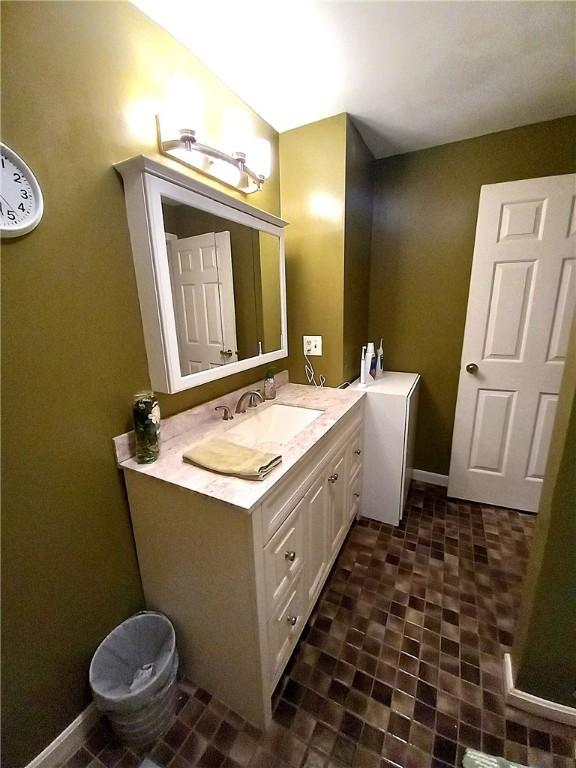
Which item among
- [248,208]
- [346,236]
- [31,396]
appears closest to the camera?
[31,396]

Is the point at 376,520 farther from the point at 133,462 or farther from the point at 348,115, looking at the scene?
the point at 348,115

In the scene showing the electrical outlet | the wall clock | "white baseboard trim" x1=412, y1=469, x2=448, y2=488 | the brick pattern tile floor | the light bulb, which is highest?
the light bulb

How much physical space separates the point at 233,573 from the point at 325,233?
1658 millimetres

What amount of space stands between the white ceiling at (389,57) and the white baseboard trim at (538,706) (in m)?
2.30

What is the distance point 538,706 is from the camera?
1.01 meters

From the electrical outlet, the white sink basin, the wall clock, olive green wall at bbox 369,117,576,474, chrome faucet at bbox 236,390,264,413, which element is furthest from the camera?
the electrical outlet

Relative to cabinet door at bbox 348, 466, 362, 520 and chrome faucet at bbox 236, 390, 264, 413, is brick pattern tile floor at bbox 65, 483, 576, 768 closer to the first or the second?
cabinet door at bbox 348, 466, 362, 520

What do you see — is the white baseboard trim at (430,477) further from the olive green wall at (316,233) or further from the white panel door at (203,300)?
the white panel door at (203,300)

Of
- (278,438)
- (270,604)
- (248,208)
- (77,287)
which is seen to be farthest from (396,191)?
(270,604)

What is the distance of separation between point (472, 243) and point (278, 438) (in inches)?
68.1

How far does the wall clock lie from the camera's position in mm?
702

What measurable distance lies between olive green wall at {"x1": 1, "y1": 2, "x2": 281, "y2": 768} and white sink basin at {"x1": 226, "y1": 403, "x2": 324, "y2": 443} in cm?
49

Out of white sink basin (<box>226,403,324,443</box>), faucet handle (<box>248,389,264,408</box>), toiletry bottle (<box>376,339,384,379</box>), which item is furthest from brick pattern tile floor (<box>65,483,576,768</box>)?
toiletry bottle (<box>376,339,384,379</box>)

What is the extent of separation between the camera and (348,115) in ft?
5.12
